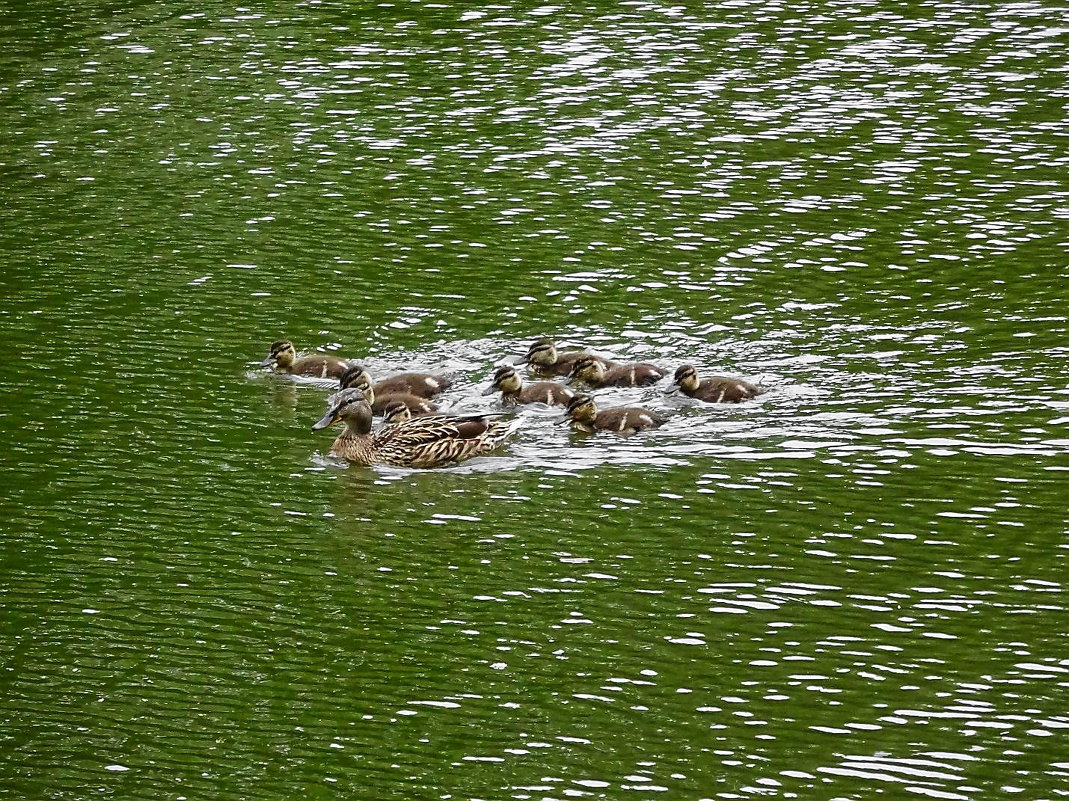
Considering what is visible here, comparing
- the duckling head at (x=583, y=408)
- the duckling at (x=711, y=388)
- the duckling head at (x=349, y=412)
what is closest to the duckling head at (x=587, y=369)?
the duckling head at (x=583, y=408)

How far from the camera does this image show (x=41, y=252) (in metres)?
17.2

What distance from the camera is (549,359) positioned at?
13.9 metres

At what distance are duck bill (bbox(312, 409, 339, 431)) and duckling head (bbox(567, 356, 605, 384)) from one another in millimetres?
1832

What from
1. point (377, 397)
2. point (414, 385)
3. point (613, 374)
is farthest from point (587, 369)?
point (377, 397)

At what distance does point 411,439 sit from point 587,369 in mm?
1492

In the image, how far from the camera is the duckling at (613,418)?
13.0 meters

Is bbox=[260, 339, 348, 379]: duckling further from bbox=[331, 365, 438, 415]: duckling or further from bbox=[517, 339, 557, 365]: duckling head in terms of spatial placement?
bbox=[517, 339, 557, 365]: duckling head

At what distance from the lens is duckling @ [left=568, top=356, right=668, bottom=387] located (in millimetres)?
13555

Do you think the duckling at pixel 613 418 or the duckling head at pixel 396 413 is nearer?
the duckling at pixel 613 418

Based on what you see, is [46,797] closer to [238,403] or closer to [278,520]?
[278,520]

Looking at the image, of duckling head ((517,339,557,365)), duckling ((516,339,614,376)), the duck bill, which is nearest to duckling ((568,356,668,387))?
duckling ((516,339,614,376))

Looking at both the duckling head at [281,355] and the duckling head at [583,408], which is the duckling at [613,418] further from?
the duckling head at [281,355]

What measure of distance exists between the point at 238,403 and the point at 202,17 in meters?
12.2

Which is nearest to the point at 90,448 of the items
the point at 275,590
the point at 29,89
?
the point at 275,590
